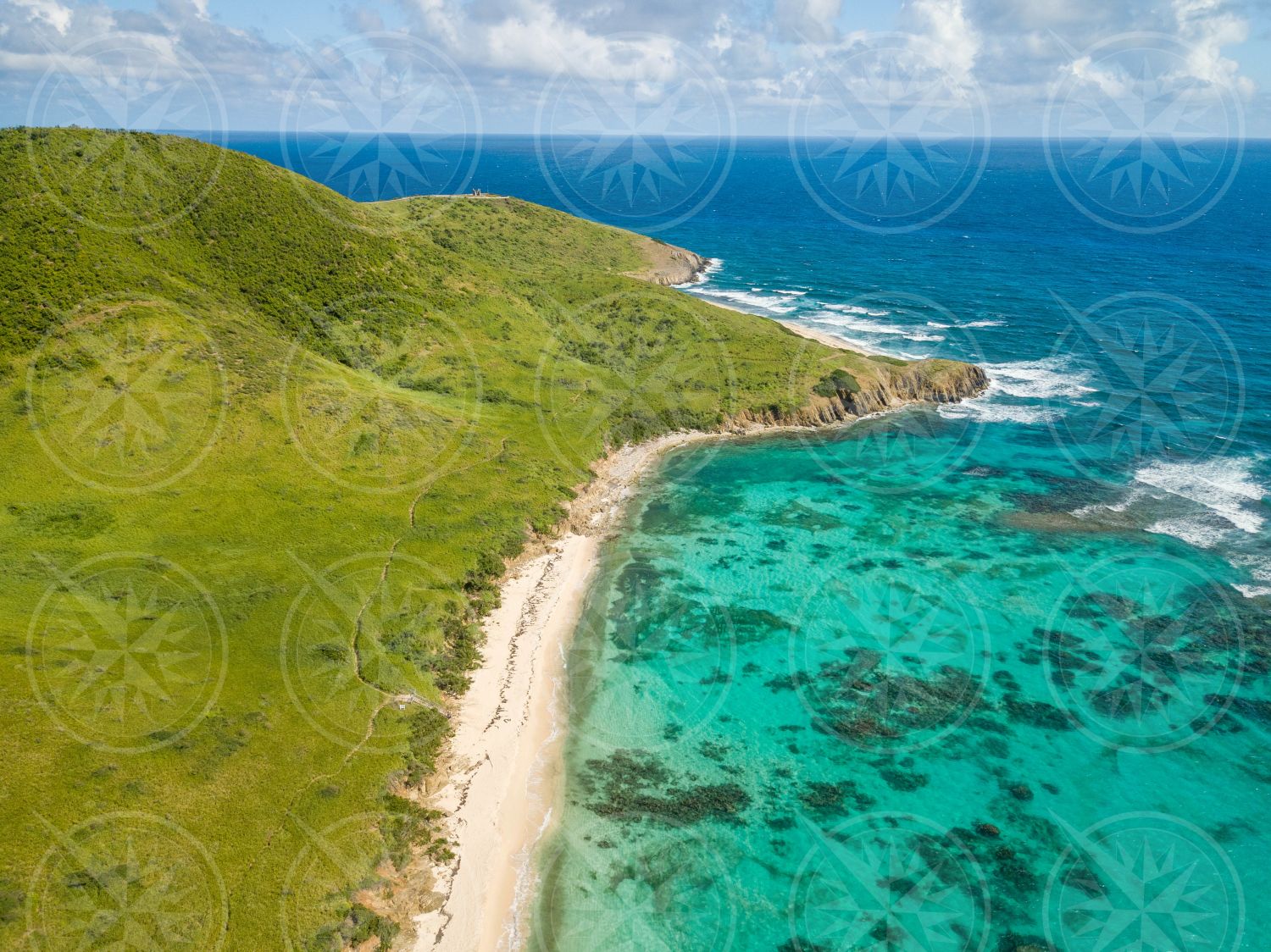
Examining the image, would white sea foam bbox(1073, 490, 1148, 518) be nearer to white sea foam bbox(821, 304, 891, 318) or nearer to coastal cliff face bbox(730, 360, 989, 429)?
coastal cliff face bbox(730, 360, 989, 429)

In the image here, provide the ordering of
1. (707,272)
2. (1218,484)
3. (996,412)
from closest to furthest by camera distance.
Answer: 1. (1218,484)
2. (996,412)
3. (707,272)

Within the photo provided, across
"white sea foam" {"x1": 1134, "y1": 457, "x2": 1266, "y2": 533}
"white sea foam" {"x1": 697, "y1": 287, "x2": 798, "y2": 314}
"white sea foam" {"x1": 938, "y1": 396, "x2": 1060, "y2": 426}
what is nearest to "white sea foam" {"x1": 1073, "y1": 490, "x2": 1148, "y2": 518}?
"white sea foam" {"x1": 1134, "y1": 457, "x2": 1266, "y2": 533}

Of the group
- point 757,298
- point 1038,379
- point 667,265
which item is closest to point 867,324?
point 757,298

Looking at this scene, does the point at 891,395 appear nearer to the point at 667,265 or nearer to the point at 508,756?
the point at 508,756

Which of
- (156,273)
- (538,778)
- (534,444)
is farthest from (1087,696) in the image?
(156,273)

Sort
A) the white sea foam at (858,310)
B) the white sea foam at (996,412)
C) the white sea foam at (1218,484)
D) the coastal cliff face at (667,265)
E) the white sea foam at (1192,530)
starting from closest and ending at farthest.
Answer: the white sea foam at (1192,530), the white sea foam at (1218,484), the white sea foam at (996,412), the white sea foam at (858,310), the coastal cliff face at (667,265)

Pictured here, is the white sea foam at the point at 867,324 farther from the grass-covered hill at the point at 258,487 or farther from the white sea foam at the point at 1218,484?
the white sea foam at the point at 1218,484

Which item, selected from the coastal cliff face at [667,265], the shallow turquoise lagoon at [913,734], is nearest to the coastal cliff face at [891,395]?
the shallow turquoise lagoon at [913,734]
